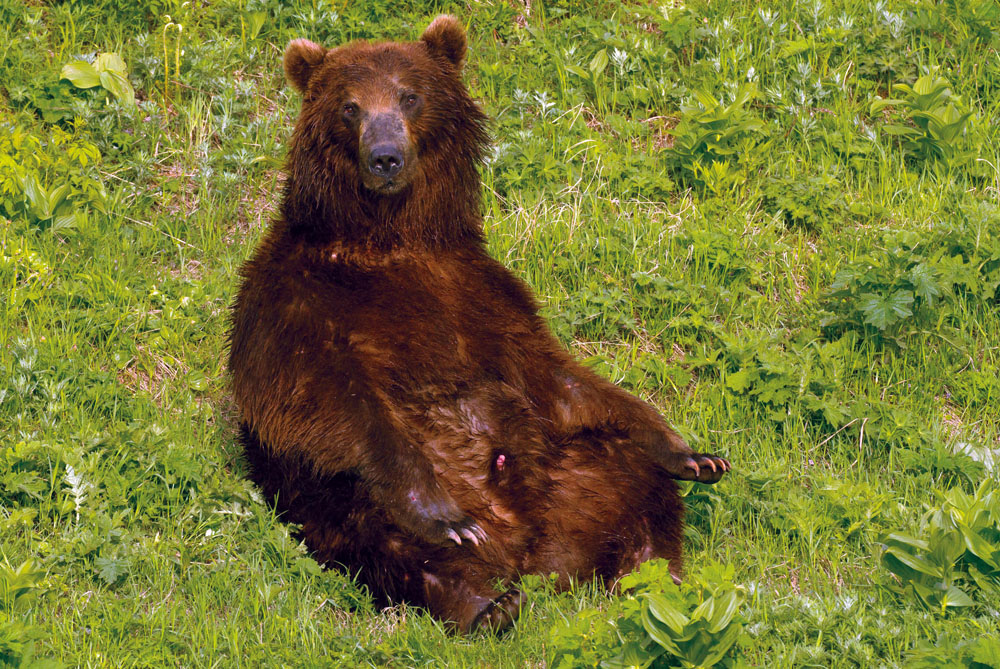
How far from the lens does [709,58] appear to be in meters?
8.18

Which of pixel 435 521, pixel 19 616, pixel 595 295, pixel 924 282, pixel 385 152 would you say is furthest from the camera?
pixel 595 295

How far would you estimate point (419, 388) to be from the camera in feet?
17.4

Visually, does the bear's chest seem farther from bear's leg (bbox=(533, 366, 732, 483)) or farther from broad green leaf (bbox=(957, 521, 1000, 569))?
broad green leaf (bbox=(957, 521, 1000, 569))

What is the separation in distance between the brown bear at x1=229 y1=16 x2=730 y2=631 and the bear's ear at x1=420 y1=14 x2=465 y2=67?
0.01 meters

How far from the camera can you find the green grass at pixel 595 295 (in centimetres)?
470

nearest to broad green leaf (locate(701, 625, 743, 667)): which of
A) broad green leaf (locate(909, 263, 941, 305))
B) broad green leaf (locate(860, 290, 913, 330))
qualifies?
broad green leaf (locate(860, 290, 913, 330))

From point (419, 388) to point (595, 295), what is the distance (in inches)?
74.0

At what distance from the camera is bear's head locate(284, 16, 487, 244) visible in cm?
543

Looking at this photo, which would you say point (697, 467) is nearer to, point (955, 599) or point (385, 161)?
point (955, 599)

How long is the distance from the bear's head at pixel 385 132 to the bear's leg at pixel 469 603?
1634 mm

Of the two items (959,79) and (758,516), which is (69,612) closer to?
(758,516)

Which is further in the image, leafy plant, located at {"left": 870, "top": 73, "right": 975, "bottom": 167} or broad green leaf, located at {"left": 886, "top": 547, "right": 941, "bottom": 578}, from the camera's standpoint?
leafy plant, located at {"left": 870, "top": 73, "right": 975, "bottom": 167}

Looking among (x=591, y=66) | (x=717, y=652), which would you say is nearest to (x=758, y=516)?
(x=717, y=652)

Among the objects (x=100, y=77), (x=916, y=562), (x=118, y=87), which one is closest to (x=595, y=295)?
(x=916, y=562)
